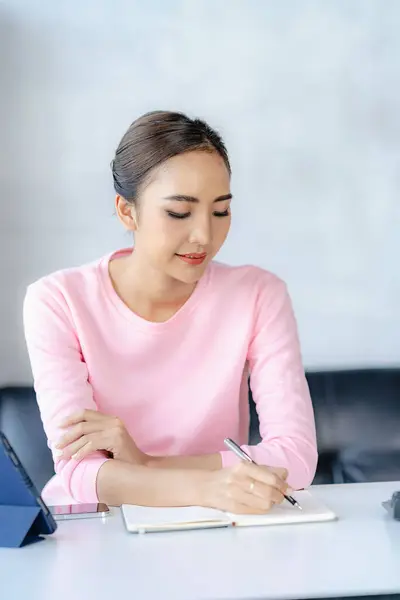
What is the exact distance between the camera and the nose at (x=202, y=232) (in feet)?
5.44

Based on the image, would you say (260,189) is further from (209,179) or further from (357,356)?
(209,179)

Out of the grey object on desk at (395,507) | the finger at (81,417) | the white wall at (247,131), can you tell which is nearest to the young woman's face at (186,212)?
the finger at (81,417)

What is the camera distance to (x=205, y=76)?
8.87ft

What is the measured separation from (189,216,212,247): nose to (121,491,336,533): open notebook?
505mm

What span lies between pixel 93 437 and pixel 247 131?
1.42 metres

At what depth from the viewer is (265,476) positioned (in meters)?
1.34

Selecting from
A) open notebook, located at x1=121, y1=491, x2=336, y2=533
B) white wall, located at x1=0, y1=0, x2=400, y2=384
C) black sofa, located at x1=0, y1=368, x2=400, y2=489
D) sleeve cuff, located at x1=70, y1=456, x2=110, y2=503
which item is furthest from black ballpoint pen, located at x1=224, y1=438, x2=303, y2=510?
white wall, located at x1=0, y1=0, x2=400, y2=384

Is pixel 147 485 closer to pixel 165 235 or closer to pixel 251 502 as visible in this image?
pixel 251 502

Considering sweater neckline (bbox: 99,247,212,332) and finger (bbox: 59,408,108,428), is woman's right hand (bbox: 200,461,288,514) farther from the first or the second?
sweater neckline (bbox: 99,247,212,332)

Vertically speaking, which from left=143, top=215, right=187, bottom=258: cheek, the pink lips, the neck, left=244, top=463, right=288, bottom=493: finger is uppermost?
left=143, top=215, right=187, bottom=258: cheek

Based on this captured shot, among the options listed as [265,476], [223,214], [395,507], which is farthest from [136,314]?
[395,507]

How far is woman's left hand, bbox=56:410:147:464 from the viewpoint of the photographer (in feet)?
5.06

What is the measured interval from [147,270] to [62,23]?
1120 millimetres

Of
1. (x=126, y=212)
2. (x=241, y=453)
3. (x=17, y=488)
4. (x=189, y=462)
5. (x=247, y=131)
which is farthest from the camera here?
(x=247, y=131)
